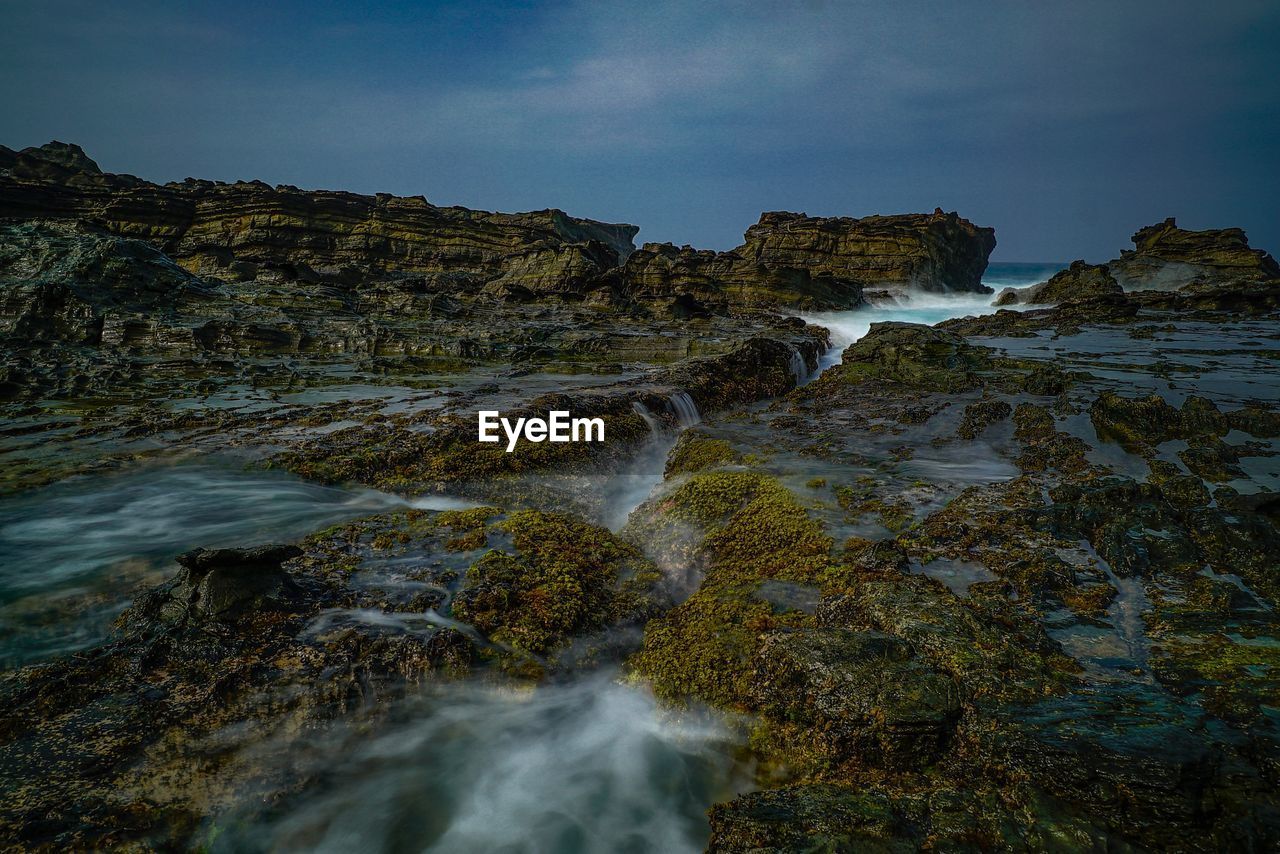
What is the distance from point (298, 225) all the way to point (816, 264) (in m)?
49.3

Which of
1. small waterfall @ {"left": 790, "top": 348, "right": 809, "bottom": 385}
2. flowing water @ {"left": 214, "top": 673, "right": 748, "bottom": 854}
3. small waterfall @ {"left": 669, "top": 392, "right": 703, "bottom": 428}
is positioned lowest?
flowing water @ {"left": 214, "top": 673, "right": 748, "bottom": 854}

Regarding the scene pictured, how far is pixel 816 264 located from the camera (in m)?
58.5

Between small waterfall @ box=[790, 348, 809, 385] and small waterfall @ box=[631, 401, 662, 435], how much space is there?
319 inches

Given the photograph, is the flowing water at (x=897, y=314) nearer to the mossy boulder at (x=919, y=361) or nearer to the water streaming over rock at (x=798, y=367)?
the water streaming over rock at (x=798, y=367)

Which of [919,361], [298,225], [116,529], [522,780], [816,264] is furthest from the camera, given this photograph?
[816,264]

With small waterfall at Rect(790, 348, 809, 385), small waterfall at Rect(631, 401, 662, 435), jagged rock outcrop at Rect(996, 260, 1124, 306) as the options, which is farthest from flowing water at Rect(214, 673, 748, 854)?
jagged rock outcrop at Rect(996, 260, 1124, 306)

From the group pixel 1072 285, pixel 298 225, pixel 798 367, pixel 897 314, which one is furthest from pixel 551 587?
pixel 298 225

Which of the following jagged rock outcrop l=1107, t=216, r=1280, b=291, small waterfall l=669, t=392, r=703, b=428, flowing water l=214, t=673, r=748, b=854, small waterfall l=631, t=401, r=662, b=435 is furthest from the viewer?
jagged rock outcrop l=1107, t=216, r=1280, b=291

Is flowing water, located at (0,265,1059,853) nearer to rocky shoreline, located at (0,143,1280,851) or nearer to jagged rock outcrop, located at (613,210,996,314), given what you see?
rocky shoreline, located at (0,143,1280,851)

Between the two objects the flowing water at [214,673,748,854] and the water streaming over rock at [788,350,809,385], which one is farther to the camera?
the water streaming over rock at [788,350,809,385]

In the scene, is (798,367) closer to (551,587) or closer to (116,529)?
(551,587)

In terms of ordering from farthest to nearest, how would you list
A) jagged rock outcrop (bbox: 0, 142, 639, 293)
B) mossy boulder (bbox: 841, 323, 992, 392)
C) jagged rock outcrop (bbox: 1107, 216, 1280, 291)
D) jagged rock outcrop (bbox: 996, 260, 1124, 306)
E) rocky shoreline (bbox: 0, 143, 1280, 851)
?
jagged rock outcrop (bbox: 1107, 216, 1280, 291)
jagged rock outcrop (bbox: 0, 142, 639, 293)
jagged rock outcrop (bbox: 996, 260, 1124, 306)
mossy boulder (bbox: 841, 323, 992, 392)
rocky shoreline (bbox: 0, 143, 1280, 851)

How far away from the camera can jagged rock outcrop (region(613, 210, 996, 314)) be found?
114 feet

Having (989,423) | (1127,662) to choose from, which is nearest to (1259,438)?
(989,423)
